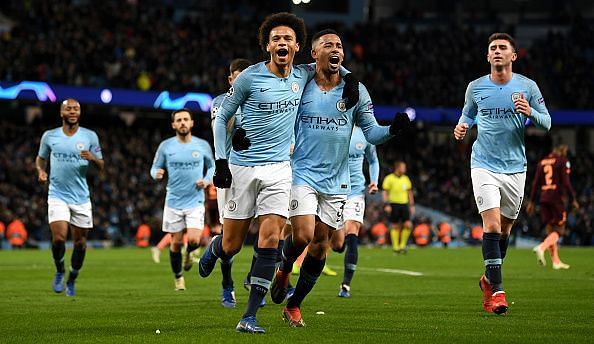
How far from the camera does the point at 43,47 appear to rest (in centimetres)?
3781

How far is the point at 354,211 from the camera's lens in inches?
620

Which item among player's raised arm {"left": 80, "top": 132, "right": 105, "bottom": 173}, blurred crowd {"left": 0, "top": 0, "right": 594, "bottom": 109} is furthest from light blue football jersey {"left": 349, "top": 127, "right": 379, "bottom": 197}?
blurred crowd {"left": 0, "top": 0, "right": 594, "bottom": 109}

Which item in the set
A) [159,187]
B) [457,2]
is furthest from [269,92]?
[457,2]

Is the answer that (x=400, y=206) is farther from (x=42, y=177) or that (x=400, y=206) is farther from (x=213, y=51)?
(x=42, y=177)

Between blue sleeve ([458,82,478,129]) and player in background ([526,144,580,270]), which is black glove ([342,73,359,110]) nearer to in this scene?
blue sleeve ([458,82,478,129])

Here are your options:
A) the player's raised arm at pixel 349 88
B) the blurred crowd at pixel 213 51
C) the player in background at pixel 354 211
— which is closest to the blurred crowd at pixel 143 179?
the blurred crowd at pixel 213 51

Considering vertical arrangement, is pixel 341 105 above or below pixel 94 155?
above

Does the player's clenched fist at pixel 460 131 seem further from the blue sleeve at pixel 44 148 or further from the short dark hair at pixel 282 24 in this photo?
the blue sleeve at pixel 44 148

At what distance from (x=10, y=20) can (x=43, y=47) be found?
170 inches

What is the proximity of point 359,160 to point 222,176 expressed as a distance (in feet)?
24.3

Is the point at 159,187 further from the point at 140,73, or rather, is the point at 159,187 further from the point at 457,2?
the point at 457,2

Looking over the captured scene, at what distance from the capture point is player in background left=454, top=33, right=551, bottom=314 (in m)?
11.9

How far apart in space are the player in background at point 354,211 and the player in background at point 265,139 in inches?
188

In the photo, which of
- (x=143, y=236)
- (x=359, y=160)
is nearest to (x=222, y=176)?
(x=359, y=160)
